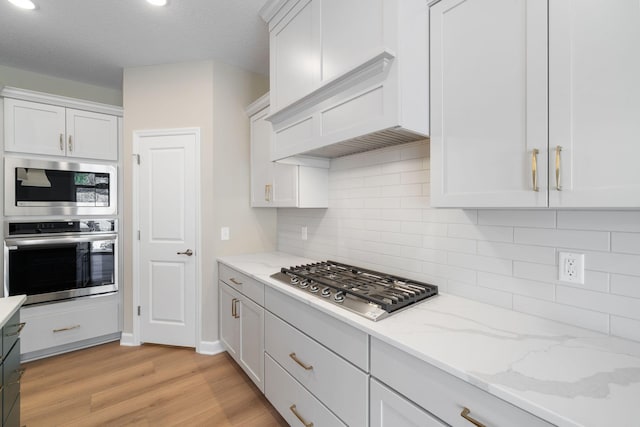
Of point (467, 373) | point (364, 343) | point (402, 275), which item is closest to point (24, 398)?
point (364, 343)

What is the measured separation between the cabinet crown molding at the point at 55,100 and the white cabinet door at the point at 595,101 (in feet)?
11.5

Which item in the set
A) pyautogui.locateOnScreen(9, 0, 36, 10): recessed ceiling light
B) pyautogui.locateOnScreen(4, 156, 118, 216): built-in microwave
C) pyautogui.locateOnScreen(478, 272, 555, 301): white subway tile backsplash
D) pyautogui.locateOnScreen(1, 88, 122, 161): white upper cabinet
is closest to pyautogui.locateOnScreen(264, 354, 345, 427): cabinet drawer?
pyautogui.locateOnScreen(478, 272, 555, 301): white subway tile backsplash

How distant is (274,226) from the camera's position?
10.5 feet

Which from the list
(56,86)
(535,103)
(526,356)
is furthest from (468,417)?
(56,86)

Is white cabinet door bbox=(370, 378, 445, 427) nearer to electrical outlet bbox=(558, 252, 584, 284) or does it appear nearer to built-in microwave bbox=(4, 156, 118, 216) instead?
electrical outlet bbox=(558, 252, 584, 284)

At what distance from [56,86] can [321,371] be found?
4.07 meters

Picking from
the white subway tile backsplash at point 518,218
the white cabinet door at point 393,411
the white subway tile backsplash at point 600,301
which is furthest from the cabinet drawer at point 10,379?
the white subway tile backsplash at point 600,301

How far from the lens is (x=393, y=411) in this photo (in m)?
1.12

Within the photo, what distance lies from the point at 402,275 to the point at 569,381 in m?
1.05

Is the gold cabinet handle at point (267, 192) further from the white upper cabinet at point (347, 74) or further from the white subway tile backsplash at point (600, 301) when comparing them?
the white subway tile backsplash at point (600, 301)

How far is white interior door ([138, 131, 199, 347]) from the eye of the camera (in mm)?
2830

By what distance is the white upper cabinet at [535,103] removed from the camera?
0.86 m

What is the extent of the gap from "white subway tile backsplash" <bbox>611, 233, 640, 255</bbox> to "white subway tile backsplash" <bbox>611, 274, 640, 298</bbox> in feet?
0.31

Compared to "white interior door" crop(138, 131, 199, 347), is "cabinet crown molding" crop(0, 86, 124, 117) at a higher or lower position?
higher
